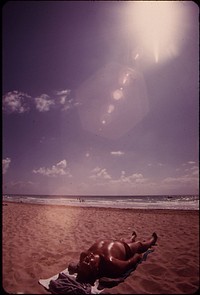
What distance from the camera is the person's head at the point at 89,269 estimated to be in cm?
389

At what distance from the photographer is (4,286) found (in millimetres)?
3857

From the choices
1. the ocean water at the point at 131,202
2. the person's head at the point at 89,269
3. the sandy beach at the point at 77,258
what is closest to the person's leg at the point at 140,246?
the sandy beach at the point at 77,258

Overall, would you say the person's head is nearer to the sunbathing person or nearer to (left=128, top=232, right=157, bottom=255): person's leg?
the sunbathing person

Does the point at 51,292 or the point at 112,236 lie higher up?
the point at 51,292

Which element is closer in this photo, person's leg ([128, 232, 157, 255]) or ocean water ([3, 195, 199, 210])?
person's leg ([128, 232, 157, 255])

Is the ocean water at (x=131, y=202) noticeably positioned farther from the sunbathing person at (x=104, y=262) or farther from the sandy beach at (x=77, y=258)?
the sunbathing person at (x=104, y=262)

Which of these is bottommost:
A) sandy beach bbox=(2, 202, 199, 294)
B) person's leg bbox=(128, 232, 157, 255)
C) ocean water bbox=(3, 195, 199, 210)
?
ocean water bbox=(3, 195, 199, 210)

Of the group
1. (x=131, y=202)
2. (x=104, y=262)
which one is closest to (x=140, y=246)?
(x=104, y=262)

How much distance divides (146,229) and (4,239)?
544cm

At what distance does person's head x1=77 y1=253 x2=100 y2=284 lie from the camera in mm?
3893

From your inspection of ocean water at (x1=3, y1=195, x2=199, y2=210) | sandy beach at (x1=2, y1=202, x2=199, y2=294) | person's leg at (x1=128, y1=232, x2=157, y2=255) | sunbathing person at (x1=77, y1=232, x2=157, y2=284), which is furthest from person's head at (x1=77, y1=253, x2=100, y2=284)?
ocean water at (x1=3, y1=195, x2=199, y2=210)

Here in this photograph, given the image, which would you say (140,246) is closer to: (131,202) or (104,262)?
(104,262)

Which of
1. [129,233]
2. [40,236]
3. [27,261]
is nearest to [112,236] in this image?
[129,233]

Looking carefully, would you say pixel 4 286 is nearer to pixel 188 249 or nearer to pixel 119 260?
pixel 119 260
